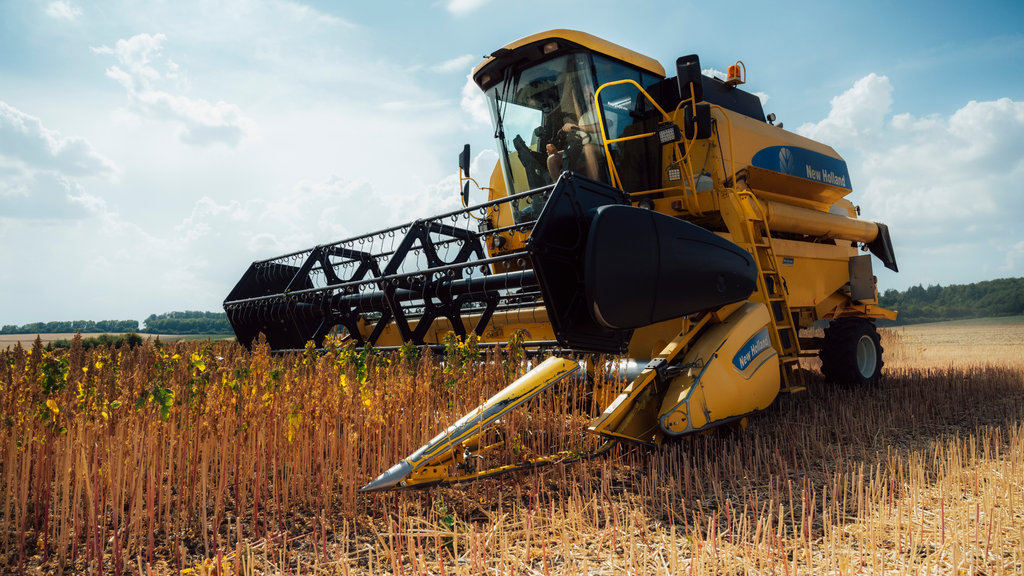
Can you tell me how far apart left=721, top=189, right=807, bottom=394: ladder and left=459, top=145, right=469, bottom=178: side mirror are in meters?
2.77

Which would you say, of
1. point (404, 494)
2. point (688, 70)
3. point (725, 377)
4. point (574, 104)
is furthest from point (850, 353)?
point (404, 494)

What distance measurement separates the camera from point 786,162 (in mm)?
5418

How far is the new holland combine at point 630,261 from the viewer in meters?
2.78

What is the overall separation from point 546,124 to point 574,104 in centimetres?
36

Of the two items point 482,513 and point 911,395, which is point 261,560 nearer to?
point 482,513

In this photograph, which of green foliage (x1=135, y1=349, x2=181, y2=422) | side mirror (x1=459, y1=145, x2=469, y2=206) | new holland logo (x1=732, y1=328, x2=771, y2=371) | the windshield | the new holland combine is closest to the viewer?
green foliage (x1=135, y1=349, x2=181, y2=422)

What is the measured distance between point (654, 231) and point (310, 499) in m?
1.97

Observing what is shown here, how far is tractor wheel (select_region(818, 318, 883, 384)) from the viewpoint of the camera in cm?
539

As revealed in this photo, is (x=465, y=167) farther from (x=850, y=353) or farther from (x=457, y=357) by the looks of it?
(x=850, y=353)

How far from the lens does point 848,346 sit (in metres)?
→ 5.41

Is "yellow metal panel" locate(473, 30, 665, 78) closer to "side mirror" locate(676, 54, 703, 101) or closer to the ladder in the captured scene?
"side mirror" locate(676, 54, 703, 101)

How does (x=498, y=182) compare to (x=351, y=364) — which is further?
(x=498, y=182)

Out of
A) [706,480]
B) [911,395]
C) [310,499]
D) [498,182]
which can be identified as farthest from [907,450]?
[498,182]

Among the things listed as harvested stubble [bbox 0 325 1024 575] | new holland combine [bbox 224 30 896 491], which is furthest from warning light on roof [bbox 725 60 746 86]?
harvested stubble [bbox 0 325 1024 575]
